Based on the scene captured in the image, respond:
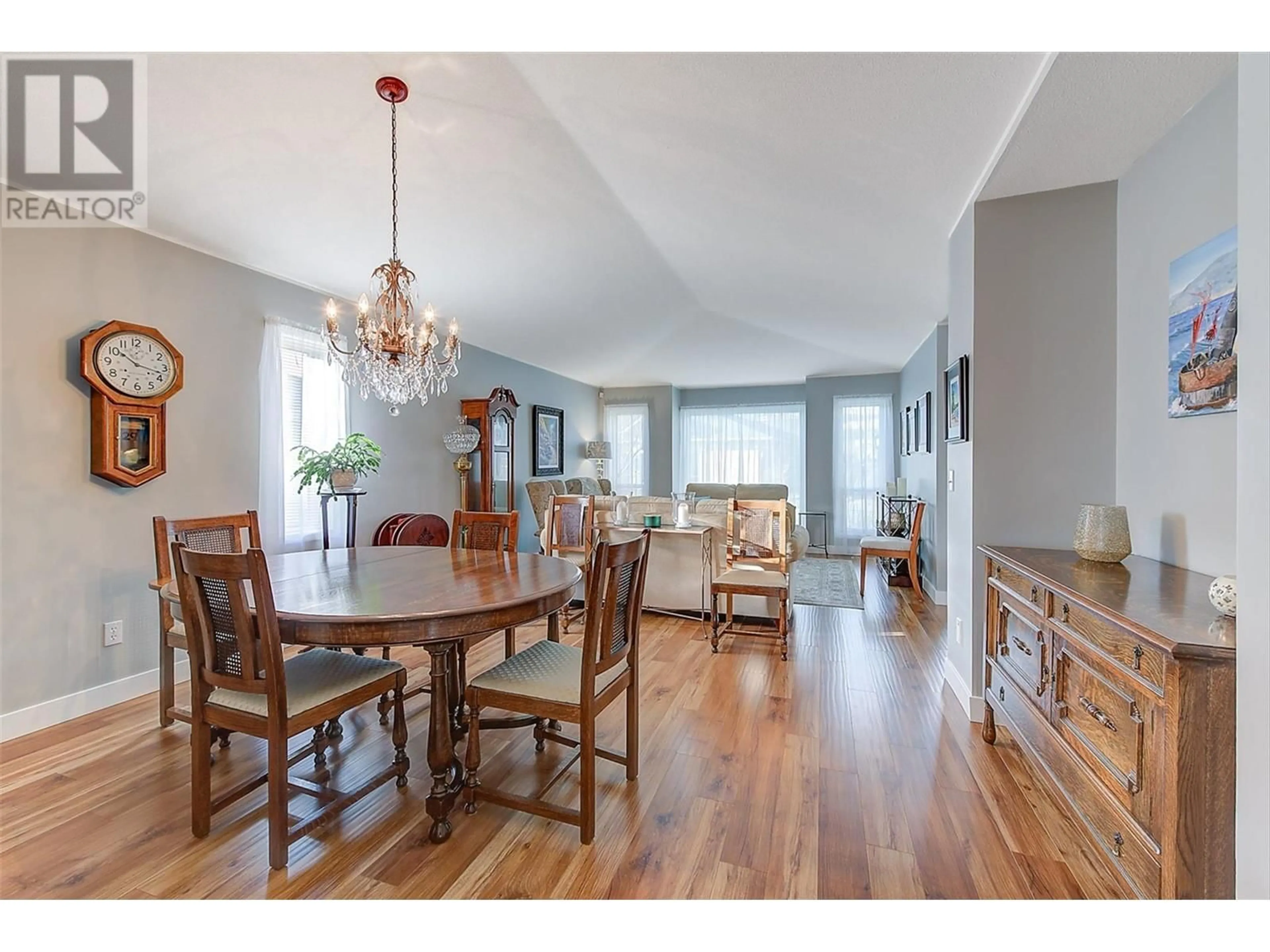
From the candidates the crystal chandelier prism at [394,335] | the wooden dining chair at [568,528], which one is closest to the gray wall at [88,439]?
the crystal chandelier prism at [394,335]

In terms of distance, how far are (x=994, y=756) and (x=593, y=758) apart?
171 cm

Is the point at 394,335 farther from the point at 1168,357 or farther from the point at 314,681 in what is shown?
the point at 1168,357

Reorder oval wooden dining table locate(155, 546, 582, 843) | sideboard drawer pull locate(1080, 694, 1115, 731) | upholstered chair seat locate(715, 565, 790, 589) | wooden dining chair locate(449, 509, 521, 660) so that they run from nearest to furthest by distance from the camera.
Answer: sideboard drawer pull locate(1080, 694, 1115, 731), oval wooden dining table locate(155, 546, 582, 843), wooden dining chair locate(449, 509, 521, 660), upholstered chair seat locate(715, 565, 790, 589)

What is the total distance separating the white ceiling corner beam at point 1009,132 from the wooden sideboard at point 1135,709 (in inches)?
63.0

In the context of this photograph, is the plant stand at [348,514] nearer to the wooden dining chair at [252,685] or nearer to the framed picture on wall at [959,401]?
the wooden dining chair at [252,685]

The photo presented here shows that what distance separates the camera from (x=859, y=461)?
7684 mm

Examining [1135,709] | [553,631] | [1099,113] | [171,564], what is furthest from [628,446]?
[1135,709]

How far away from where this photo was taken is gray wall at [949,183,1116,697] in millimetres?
2508

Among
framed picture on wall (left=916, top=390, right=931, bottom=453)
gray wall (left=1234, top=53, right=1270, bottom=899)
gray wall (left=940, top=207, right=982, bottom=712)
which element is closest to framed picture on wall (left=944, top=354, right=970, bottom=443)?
gray wall (left=940, top=207, right=982, bottom=712)

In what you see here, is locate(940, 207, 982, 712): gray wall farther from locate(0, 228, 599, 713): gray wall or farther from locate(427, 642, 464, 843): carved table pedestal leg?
locate(0, 228, 599, 713): gray wall

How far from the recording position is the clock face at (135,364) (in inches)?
102

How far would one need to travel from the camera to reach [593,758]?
1745 mm

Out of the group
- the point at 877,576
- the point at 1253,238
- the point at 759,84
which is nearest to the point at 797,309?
the point at 877,576

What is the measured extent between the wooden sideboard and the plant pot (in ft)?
11.6
